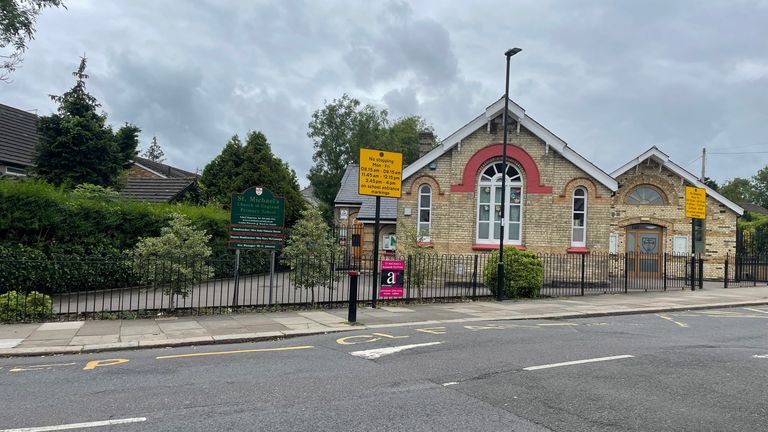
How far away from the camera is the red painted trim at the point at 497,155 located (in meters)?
21.4

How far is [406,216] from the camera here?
22344mm

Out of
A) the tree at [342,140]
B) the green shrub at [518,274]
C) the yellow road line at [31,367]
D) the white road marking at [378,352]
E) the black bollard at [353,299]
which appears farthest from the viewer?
the tree at [342,140]

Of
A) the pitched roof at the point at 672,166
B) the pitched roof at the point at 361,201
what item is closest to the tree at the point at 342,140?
the pitched roof at the point at 361,201

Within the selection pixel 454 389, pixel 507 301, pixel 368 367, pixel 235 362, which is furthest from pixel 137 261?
pixel 507 301

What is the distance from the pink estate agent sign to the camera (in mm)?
13930

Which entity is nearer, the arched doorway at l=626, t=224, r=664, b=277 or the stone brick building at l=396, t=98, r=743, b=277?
the stone brick building at l=396, t=98, r=743, b=277

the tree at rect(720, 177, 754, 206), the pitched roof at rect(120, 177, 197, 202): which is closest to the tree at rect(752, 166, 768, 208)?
the tree at rect(720, 177, 754, 206)

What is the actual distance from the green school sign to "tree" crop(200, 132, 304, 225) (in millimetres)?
15891

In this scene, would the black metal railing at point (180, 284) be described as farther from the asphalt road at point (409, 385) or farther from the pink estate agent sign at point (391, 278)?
the asphalt road at point (409, 385)

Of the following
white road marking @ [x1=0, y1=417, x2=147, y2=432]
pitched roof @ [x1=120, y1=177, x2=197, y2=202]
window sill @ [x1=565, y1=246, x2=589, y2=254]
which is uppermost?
pitched roof @ [x1=120, y1=177, x2=197, y2=202]

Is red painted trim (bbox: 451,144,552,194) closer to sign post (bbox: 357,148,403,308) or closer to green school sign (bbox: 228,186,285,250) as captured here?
sign post (bbox: 357,148,403,308)

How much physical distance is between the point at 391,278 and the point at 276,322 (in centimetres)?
356

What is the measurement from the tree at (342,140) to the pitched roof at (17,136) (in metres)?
33.1

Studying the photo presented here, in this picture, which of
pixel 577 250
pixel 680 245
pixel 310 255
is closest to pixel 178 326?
pixel 310 255
